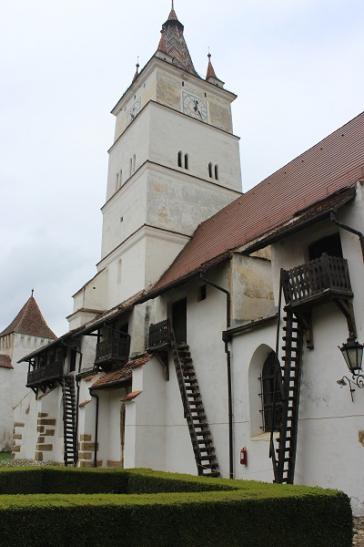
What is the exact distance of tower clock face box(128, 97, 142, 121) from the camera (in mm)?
28781

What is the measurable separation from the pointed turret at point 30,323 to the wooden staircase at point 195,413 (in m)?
29.6

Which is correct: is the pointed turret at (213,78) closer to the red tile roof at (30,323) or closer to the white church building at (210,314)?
the white church building at (210,314)

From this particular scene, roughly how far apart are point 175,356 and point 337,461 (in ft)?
22.4

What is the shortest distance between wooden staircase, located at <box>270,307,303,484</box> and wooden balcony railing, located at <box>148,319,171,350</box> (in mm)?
5534

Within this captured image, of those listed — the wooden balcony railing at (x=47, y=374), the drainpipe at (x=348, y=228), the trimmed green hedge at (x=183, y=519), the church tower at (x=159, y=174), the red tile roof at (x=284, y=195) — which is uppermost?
the church tower at (x=159, y=174)

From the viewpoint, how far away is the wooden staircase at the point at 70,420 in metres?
21.4

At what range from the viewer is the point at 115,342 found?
19203mm

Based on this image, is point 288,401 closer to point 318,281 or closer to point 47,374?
point 318,281

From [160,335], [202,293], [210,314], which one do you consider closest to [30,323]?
[160,335]

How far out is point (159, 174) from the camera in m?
24.7

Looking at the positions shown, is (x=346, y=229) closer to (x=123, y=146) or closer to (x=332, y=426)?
(x=332, y=426)

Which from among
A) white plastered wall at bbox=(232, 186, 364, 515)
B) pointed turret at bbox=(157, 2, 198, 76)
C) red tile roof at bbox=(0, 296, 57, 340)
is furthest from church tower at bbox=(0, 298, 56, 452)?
white plastered wall at bbox=(232, 186, 364, 515)

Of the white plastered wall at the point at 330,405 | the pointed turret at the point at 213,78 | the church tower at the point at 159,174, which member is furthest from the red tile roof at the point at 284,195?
the pointed turret at the point at 213,78

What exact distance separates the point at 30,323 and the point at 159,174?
24364 mm
